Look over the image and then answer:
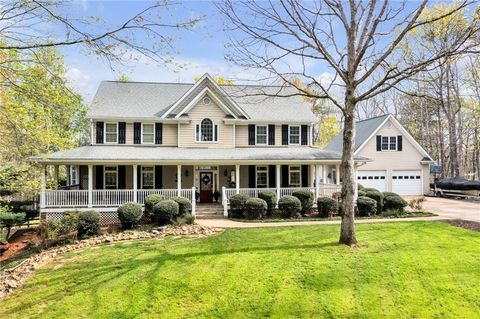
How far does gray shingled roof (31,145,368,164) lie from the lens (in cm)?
1552

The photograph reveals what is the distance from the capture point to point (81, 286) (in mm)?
7492

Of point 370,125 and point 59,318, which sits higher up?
point 370,125

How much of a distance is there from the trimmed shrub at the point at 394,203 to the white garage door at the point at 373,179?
9.37 meters

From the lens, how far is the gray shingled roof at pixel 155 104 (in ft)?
61.3

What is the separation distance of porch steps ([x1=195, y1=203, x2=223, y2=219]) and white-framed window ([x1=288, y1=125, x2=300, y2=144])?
6363 millimetres

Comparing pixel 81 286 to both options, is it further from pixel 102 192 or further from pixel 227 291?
pixel 102 192

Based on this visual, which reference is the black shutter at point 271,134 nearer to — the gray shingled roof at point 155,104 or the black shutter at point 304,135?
the gray shingled roof at point 155,104

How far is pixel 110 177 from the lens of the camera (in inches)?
705

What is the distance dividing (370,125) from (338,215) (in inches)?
559

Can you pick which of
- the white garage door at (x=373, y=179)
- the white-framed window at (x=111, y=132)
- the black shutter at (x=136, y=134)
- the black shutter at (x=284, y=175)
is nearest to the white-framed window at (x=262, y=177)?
the black shutter at (x=284, y=175)

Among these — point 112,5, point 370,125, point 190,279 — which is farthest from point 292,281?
point 370,125

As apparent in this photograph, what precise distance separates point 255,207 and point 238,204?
0.88 m

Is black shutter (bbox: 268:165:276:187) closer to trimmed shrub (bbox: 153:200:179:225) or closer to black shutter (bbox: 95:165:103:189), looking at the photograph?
trimmed shrub (bbox: 153:200:179:225)

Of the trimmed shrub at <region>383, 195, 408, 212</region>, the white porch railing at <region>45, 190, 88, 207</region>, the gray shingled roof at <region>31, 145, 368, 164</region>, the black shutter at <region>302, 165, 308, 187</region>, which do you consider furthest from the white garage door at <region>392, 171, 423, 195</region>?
the white porch railing at <region>45, 190, 88, 207</region>
